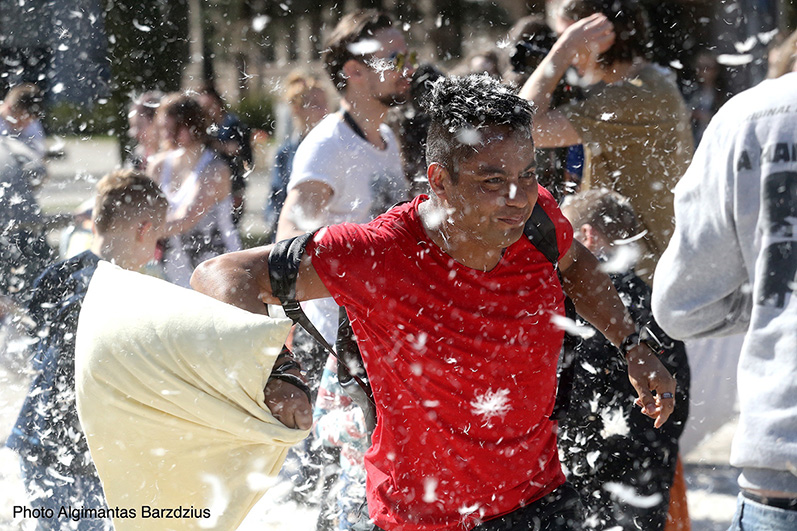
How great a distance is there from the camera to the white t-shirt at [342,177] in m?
3.57

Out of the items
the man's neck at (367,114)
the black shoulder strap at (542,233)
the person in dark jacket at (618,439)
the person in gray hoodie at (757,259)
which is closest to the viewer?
the person in gray hoodie at (757,259)

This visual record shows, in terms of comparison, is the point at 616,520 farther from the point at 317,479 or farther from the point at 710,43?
the point at 710,43

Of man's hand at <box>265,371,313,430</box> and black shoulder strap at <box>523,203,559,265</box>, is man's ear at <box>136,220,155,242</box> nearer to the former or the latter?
man's hand at <box>265,371,313,430</box>

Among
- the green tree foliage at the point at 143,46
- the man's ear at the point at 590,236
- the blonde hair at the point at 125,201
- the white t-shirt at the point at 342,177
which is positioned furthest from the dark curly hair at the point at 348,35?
the green tree foliage at the point at 143,46

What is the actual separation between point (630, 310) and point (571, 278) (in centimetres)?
54

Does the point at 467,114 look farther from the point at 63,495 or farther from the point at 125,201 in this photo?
the point at 63,495

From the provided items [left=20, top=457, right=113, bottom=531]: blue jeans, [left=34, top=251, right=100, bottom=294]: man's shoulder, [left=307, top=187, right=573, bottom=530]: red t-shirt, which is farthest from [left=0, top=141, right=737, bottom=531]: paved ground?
[left=307, top=187, right=573, bottom=530]: red t-shirt

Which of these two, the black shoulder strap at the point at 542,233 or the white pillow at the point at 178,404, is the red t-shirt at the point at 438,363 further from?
the white pillow at the point at 178,404

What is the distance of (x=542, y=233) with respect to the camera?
2467 mm

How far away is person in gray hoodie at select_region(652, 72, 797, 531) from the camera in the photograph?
66.9 inches

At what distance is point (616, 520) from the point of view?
10.2 feet

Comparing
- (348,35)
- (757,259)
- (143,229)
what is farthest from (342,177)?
(757,259)

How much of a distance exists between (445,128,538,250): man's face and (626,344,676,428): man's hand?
23.1 inches

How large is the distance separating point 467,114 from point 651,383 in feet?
3.00
